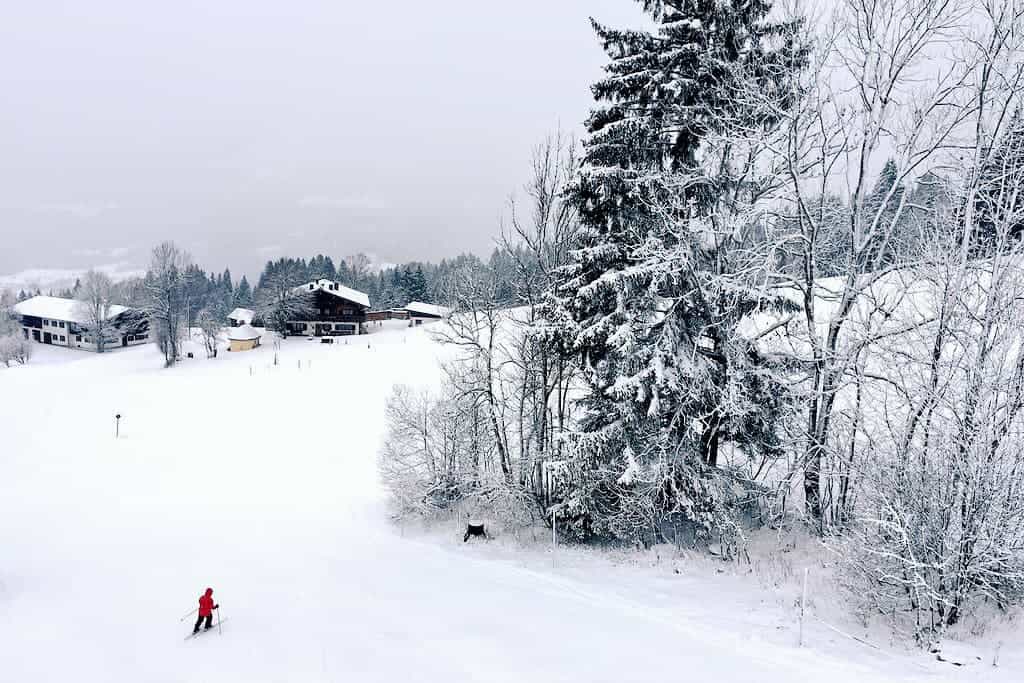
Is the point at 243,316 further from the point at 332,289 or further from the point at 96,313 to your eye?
the point at 332,289

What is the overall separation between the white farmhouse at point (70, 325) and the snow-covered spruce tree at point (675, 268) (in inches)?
3189

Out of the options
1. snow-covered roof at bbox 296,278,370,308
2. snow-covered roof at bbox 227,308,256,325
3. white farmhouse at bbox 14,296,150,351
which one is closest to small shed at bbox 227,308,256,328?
snow-covered roof at bbox 227,308,256,325

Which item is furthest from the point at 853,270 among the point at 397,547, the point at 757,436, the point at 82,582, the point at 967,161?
the point at 82,582

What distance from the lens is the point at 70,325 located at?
74312 mm

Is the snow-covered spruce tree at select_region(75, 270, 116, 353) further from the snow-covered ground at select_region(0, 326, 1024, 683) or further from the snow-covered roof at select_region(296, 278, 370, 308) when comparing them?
the snow-covered ground at select_region(0, 326, 1024, 683)

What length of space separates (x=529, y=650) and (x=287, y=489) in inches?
675

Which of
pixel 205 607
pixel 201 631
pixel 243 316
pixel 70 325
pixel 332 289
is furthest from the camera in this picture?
pixel 243 316

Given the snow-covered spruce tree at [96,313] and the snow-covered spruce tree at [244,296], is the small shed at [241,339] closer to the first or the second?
the snow-covered spruce tree at [96,313]

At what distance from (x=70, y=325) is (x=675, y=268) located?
89.2m

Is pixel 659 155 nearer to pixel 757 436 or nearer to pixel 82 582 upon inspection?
pixel 757 436

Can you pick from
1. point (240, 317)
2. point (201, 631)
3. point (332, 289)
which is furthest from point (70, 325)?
point (201, 631)

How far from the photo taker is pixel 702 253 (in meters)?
13.3

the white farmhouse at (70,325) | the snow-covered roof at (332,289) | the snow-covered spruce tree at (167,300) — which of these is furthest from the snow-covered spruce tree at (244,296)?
the snow-covered spruce tree at (167,300)

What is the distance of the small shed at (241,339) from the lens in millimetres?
64625
